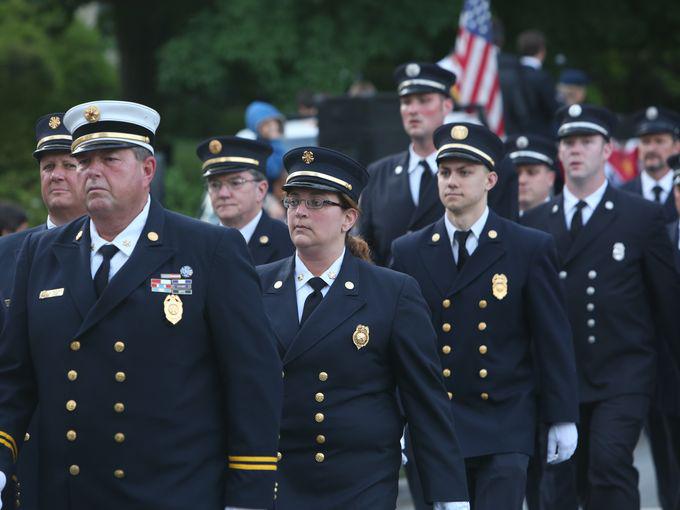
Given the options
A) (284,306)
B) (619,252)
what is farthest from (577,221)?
(284,306)

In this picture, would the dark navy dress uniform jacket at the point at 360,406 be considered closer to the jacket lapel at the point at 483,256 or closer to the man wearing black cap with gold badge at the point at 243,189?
the jacket lapel at the point at 483,256

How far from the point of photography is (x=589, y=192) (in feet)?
33.5

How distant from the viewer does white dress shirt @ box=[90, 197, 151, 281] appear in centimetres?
566

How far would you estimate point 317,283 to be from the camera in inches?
280

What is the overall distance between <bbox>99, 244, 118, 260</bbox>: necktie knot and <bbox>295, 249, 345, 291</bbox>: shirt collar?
63.0 inches

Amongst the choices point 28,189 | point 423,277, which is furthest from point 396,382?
point 28,189

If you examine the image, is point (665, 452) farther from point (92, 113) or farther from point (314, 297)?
point (92, 113)

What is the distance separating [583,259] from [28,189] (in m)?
9.70

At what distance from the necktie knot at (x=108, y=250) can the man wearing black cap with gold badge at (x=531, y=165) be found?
6905mm

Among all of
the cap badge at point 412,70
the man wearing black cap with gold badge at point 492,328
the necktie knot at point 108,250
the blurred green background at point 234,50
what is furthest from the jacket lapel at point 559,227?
the blurred green background at point 234,50

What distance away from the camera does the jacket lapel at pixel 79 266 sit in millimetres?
5594

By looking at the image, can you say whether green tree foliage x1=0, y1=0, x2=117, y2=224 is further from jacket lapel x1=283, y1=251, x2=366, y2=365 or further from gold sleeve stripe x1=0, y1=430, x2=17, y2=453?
gold sleeve stripe x1=0, y1=430, x2=17, y2=453

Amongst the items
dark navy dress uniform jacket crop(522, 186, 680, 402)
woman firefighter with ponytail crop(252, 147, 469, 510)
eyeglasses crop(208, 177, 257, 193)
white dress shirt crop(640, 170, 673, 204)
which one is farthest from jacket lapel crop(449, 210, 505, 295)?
white dress shirt crop(640, 170, 673, 204)

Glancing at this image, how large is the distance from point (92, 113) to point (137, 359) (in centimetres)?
92
